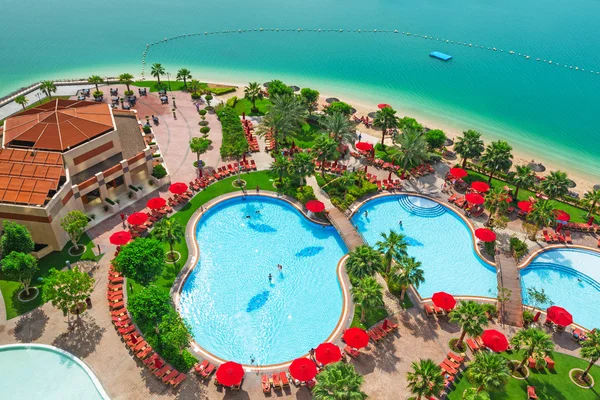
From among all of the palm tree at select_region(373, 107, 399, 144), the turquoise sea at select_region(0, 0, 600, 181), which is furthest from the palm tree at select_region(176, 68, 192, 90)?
the palm tree at select_region(373, 107, 399, 144)

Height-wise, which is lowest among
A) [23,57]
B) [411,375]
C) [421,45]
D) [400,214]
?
[411,375]

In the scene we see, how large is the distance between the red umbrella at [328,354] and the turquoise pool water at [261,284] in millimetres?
3874

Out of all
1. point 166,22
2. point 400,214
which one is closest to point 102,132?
point 400,214

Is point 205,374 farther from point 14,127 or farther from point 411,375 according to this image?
point 14,127

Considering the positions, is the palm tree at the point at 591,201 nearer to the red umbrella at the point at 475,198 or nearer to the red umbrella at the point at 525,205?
the red umbrella at the point at 525,205

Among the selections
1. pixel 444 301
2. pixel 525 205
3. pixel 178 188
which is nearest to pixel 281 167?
pixel 178 188

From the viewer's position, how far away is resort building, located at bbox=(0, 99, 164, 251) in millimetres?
46000

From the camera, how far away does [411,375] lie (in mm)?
32500

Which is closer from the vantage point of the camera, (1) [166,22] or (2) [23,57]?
(2) [23,57]

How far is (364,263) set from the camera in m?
40.3

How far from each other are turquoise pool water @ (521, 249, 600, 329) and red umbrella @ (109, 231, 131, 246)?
41.9 m

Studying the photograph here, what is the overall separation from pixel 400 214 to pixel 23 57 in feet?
315

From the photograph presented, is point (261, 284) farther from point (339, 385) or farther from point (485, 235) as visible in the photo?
point (485, 235)

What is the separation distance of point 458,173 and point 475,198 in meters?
6.17
